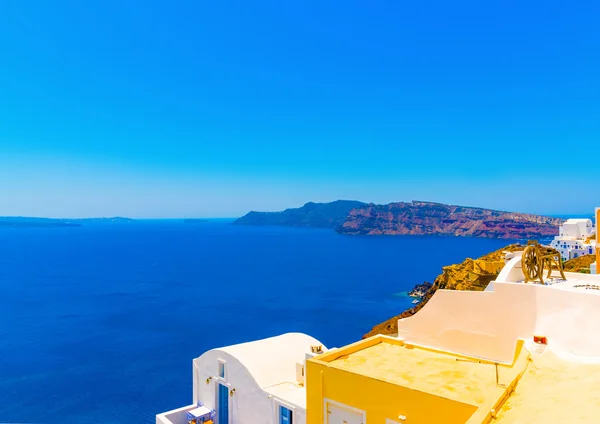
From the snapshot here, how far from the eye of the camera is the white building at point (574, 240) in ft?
241

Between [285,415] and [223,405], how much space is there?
165 inches

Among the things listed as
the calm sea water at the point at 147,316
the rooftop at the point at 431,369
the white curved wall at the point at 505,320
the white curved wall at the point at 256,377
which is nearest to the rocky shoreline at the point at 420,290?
the calm sea water at the point at 147,316

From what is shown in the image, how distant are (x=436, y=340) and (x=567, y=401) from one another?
5.61 m

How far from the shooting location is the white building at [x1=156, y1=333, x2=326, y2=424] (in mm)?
13852

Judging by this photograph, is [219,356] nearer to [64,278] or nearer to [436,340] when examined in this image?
[436,340]

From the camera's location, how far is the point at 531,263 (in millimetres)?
12539

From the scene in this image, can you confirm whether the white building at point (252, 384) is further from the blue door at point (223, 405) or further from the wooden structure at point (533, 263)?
the wooden structure at point (533, 263)

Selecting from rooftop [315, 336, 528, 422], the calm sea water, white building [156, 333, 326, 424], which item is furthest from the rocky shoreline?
rooftop [315, 336, 528, 422]

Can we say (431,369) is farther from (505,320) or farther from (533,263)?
(533,263)

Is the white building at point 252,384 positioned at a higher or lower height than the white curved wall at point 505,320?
lower

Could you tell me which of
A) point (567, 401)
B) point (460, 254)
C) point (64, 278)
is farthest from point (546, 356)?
point (460, 254)

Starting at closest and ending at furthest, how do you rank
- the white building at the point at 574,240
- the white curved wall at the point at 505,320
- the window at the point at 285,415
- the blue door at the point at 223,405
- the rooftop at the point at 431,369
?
the rooftop at the point at 431,369 < the white curved wall at the point at 505,320 < the window at the point at 285,415 < the blue door at the point at 223,405 < the white building at the point at 574,240

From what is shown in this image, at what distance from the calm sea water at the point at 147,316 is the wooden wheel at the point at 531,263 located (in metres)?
33.1

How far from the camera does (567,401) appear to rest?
6.39 m
